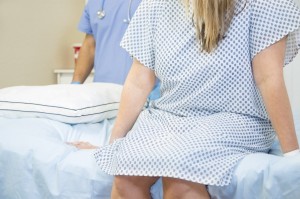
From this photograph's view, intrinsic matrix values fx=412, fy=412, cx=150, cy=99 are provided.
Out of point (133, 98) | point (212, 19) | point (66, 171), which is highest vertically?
point (212, 19)

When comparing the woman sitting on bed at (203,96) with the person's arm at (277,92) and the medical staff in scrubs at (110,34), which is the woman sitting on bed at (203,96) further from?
the medical staff in scrubs at (110,34)

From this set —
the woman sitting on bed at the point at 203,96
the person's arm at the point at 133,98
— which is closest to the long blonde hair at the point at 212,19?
the woman sitting on bed at the point at 203,96

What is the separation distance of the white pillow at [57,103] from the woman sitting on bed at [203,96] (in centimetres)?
25

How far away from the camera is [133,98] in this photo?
40.1 inches

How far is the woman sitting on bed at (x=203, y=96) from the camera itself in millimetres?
802

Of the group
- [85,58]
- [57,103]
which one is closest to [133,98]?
[57,103]

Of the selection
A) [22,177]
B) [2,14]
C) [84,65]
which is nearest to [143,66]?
[22,177]

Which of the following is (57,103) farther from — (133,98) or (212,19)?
(212,19)

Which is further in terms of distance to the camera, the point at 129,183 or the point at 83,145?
the point at 83,145

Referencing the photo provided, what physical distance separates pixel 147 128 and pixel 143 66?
0.63 ft

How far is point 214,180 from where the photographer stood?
0.77m

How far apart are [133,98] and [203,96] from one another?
0.61 ft

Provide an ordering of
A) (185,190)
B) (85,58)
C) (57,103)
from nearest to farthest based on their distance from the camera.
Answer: (185,190)
(57,103)
(85,58)

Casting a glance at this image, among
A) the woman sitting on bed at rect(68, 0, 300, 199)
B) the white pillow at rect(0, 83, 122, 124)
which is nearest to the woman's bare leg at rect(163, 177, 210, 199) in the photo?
the woman sitting on bed at rect(68, 0, 300, 199)
